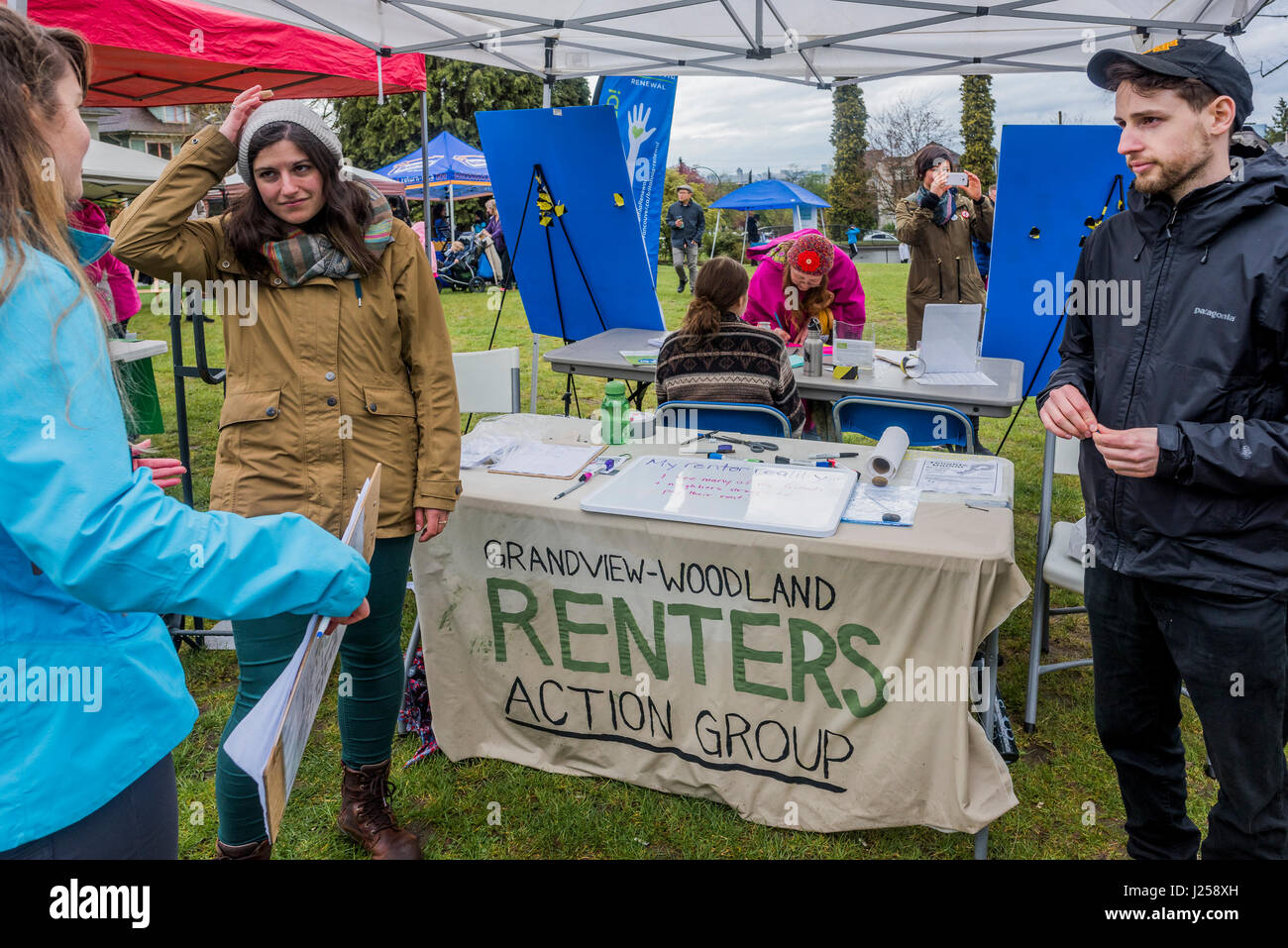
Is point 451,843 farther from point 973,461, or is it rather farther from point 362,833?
point 973,461

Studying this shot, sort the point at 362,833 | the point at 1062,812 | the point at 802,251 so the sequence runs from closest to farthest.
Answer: the point at 362,833, the point at 1062,812, the point at 802,251

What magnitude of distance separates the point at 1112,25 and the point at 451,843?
5.77 m

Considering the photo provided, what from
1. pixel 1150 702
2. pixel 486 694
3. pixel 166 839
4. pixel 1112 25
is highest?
pixel 1112 25

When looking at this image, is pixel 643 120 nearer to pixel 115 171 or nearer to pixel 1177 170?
pixel 115 171

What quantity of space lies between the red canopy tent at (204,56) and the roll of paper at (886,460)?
4314 mm

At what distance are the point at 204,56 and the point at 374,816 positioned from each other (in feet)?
15.7

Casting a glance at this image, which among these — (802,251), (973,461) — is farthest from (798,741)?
(802,251)

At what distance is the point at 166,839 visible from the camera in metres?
1.13

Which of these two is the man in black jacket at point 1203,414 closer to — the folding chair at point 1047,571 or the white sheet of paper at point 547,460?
the folding chair at point 1047,571

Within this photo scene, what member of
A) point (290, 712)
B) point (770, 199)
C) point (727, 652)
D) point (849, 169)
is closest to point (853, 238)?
point (770, 199)

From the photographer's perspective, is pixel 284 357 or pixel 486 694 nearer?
pixel 284 357

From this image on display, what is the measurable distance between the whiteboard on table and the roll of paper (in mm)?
68

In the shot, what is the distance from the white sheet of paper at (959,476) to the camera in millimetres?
2508

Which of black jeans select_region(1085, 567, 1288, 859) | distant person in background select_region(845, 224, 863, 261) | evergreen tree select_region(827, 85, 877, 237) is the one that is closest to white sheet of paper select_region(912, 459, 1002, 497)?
black jeans select_region(1085, 567, 1288, 859)
